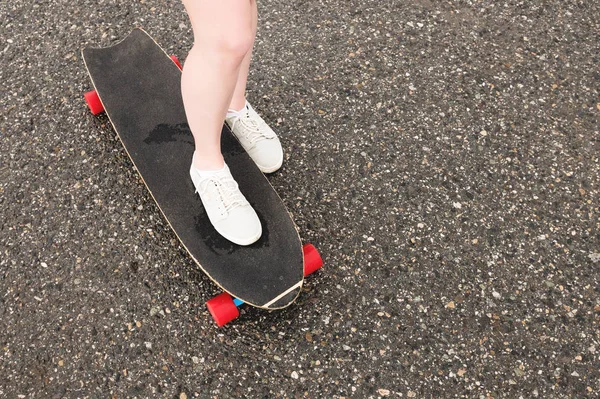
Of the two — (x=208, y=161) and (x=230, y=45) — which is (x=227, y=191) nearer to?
(x=208, y=161)

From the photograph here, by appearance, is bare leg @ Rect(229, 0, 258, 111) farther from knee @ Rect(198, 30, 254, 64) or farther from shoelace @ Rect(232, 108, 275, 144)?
knee @ Rect(198, 30, 254, 64)

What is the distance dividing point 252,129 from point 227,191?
373mm

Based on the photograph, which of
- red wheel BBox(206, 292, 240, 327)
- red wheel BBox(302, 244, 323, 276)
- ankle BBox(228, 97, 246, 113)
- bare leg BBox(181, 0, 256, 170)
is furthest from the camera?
ankle BBox(228, 97, 246, 113)

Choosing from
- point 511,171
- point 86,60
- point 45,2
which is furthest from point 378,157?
point 45,2

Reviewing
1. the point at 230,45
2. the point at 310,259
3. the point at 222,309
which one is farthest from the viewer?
the point at 310,259

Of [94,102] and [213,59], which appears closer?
[213,59]

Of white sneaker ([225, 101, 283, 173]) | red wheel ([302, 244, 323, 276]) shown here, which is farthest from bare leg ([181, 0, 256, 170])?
red wheel ([302, 244, 323, 276])

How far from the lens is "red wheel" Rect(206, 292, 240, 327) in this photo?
5.73 ft

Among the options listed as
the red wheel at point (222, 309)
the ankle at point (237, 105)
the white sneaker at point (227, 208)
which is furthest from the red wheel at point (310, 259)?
the ankle at point (237, 105)

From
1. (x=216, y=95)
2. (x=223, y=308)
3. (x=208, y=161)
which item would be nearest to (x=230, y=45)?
(x=216, y=95)

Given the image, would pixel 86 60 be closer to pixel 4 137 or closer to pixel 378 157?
pixel 4 137

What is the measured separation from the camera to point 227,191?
1.85m

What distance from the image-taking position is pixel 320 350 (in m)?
1.78

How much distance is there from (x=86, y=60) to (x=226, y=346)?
137 cm
